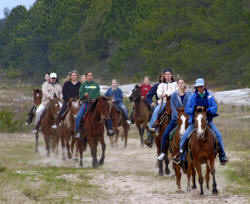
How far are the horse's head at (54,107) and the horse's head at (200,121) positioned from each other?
9.10 metres

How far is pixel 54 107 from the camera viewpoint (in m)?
19.8

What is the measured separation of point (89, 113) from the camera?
17094mm

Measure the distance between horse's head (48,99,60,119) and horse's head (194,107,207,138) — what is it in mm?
9104

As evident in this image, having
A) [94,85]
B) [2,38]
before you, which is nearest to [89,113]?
[94,85]

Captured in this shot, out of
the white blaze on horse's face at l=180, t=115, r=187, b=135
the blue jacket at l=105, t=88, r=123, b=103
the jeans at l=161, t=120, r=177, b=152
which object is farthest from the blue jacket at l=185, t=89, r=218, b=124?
the blue jacket at l=105, t=88, r=123, b=103

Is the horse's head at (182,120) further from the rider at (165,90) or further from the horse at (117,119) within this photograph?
the horse at (117,119)

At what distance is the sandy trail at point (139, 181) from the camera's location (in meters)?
11.6

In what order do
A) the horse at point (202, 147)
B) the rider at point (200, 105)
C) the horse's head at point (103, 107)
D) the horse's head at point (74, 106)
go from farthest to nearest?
1. the horse's head at point (74, 106)
2. the horse's head at point (103, 107)
3. the rider at point (200, 105)
4. the horse at point (202, 147)

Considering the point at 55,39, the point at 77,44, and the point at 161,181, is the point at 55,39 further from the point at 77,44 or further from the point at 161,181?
the point at 161,181

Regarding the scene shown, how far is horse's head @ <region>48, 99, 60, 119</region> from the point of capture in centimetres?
1978

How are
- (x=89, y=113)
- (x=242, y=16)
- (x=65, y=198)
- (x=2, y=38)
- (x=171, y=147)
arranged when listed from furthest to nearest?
(x=2, y=38) < (x=242, y=16) < (x=89, y=113) < (x=171, y=147) < (x=65, y=198)

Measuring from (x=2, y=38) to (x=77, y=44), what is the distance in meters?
45.4

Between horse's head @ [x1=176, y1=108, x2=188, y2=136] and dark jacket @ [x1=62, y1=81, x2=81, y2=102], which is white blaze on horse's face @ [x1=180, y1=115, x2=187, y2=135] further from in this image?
dark jacket @ [x1=62, y1=81, x2=81, y2=102]

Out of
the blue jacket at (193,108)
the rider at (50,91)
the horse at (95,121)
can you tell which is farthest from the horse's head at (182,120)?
the rider at (50,91)
